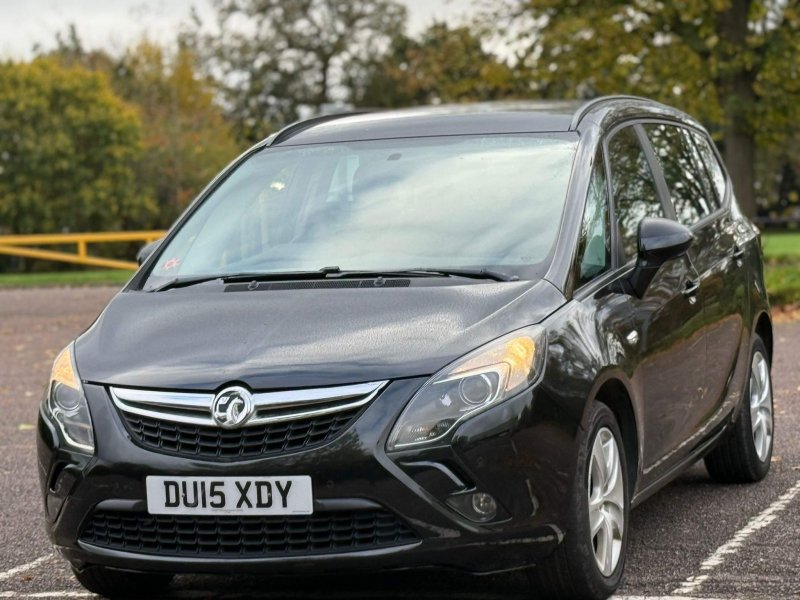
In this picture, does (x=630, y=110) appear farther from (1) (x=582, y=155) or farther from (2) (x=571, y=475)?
(2) (x=571, y=475)

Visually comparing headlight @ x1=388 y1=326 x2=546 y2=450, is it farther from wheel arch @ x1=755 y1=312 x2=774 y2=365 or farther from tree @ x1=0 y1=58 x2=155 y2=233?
tree @ x1=0 y1=58 x2=155 y2=233

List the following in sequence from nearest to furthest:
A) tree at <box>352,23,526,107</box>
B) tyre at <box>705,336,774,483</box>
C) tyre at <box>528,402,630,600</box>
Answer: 1. tyre at <box>528,402,630,600</box>
2. tyre at <box>705,336,774,483</box>
3. tree at <box>352,23,526,107</box>

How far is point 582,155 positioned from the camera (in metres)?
5.55

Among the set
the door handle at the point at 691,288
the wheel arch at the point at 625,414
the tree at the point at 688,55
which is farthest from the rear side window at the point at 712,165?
the tree at the point at 688,55

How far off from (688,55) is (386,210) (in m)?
20.6

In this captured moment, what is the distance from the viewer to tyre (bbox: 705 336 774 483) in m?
6.80

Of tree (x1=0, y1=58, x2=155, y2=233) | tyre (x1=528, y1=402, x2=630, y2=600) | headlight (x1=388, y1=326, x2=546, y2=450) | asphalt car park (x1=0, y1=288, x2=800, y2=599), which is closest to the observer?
headlight (x1=388, y1=326, x2=546, y2=450)

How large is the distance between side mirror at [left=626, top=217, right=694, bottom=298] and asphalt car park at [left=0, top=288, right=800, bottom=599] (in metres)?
0.99

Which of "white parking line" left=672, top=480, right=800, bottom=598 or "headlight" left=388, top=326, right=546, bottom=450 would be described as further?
"white parking line" left=672, top=480, right=800, bottom=598

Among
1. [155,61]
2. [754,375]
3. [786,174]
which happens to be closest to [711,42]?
[754,375]

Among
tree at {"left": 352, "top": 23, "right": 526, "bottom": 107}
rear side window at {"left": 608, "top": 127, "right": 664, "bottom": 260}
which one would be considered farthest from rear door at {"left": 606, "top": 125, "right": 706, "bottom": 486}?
tree at {"left": 352, "top": 23, "right": 526, "bottom": 107}

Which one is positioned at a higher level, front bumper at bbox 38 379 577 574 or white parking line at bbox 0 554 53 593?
front bumper at bbox 38 379 577 574

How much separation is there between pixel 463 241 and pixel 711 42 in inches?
831

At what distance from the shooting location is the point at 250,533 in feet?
14.5
